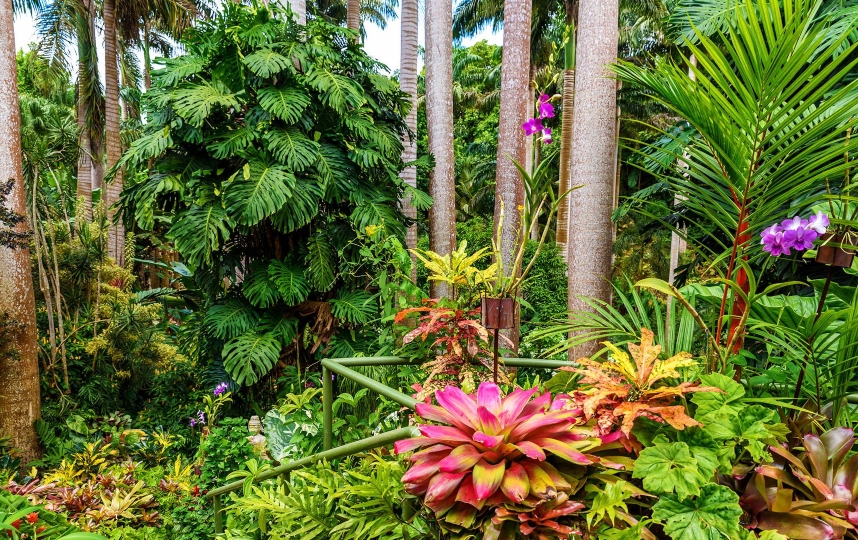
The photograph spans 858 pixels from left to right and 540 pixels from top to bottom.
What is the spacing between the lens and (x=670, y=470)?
869 mm

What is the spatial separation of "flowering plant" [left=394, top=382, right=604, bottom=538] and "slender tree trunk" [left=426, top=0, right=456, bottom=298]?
14.2 ft

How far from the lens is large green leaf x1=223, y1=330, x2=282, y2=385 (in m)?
3.52

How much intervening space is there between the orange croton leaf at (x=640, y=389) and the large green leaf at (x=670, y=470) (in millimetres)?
46

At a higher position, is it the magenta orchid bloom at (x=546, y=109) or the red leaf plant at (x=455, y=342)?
the magenta orchid bloom at (x=546, y=109)

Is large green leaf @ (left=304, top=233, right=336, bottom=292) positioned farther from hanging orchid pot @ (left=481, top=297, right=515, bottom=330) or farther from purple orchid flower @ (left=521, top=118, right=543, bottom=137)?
hanging orchid pot @ (left=481, top=297, right=515, bottom=330)

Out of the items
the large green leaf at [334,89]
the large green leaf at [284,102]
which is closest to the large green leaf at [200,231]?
the large green leaf at [284,102]

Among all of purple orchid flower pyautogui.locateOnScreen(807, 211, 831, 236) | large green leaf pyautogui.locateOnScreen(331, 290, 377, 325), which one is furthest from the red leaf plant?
large green leaf pyautogui.locateOnScreen(331, 290, 377, 325)

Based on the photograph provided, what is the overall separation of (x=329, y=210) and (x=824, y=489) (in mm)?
3511

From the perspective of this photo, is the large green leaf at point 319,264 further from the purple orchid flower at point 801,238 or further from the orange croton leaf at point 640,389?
the purple orchid flower at point 801,238

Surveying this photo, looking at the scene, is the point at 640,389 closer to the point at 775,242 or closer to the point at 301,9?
the point at 775,242

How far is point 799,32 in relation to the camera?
103cm

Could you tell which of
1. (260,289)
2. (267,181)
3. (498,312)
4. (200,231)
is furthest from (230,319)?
(498,312)

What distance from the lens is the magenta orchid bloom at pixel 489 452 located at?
0.82m

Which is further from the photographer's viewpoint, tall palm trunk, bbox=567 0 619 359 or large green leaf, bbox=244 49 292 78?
large green leaf, bbox=244 49 292 78
